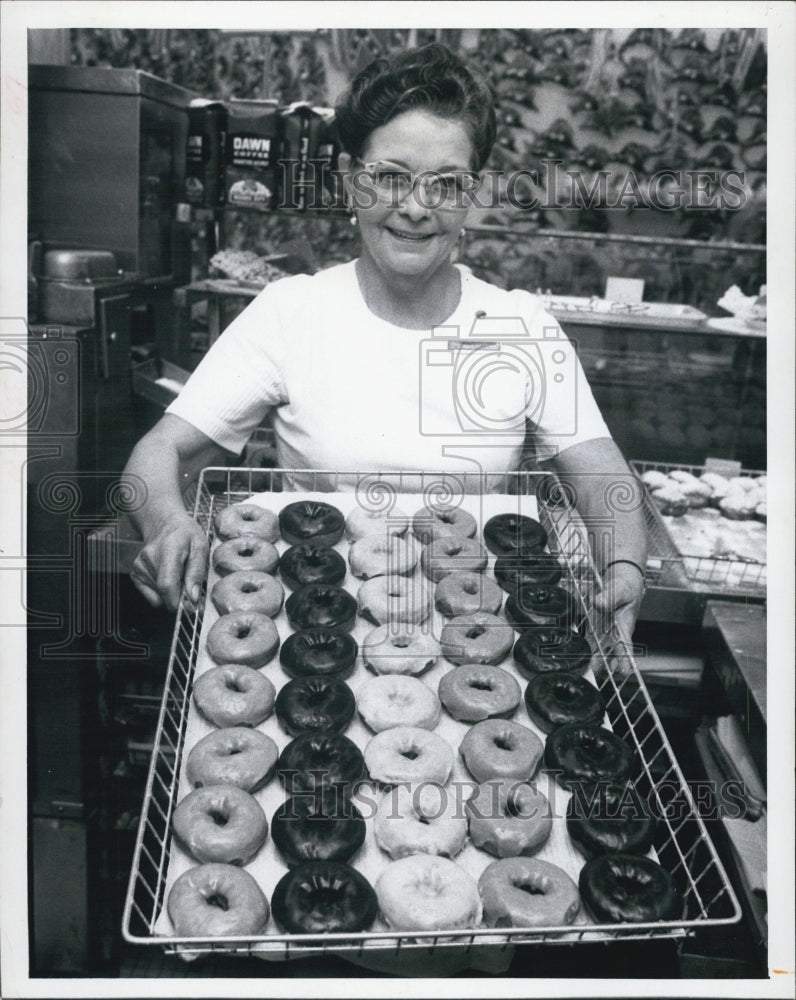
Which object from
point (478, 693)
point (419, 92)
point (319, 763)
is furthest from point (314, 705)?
point (419, 92)

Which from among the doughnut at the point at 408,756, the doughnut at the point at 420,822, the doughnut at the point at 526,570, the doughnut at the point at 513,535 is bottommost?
the doughnut at the point at 420,822

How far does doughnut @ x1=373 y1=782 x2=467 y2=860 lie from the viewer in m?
1.39

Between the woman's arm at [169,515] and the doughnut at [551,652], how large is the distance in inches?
27.8

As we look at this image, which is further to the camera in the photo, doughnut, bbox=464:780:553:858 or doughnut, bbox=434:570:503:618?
doughnut, bbox=434:570:503:618

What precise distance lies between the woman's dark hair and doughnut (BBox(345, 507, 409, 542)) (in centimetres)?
89

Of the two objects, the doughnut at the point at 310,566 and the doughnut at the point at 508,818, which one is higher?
the doughnut at the point at 310,566

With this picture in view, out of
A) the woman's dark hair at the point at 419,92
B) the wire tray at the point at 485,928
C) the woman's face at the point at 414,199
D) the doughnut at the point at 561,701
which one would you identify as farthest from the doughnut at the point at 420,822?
the woman's dark hair at the point at 419,92

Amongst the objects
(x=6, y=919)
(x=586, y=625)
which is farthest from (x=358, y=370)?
(x=6, y=919)

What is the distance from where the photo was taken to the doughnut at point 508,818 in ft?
4.60

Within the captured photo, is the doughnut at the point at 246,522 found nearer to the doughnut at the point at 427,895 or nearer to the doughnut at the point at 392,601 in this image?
the doughnut at the point at 392,601

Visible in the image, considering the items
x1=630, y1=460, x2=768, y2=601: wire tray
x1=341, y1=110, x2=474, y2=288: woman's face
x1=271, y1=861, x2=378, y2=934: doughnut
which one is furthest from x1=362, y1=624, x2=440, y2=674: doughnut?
x1=630, y1=460, x2=768, y2=601: wire tray

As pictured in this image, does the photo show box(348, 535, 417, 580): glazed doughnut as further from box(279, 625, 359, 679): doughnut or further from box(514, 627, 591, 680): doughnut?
box(514, 627, 591, 680): doughnut

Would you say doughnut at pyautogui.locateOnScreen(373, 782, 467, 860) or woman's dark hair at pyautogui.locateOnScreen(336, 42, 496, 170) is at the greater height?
woman's dark hair at pyautogui.locateOnScreen(336, 42, 496, 170)

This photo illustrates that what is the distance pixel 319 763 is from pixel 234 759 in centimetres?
15
